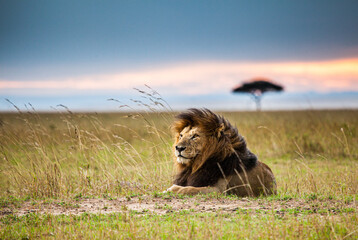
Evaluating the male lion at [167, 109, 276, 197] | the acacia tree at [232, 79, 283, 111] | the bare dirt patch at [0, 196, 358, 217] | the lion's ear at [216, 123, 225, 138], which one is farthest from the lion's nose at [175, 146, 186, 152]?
the acacia tree at [232, 79, 283, 111]

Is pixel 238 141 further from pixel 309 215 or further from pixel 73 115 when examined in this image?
pixel 73 115

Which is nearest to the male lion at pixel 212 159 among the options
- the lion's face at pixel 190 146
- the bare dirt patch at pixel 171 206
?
the lion's face at pixel 190 146

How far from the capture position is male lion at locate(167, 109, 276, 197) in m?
6.24

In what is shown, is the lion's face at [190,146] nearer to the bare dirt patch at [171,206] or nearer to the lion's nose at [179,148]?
the lion's nose at [179,148]

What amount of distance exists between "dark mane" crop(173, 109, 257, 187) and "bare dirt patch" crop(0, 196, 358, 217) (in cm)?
41

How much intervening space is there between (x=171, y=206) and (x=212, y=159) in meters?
1.00

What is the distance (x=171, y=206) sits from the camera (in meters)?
5.75

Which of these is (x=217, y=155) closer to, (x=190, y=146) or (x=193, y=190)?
(x=190, y=146)

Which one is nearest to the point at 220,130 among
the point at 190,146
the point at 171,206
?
the point at 190,146

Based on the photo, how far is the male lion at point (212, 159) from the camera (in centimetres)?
624

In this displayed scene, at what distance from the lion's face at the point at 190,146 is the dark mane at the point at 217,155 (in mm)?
105

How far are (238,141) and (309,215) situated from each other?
168 centimetres

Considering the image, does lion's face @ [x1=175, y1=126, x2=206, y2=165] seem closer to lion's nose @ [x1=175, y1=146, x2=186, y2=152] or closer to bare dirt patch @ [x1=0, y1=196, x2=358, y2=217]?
lion's nose @ [x1=175, y1=146, x2=186, y2=152]

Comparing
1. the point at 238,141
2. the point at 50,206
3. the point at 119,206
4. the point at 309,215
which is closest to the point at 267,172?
the point at 238,141
